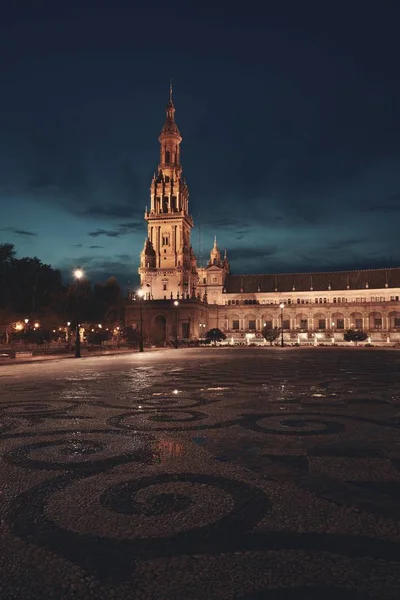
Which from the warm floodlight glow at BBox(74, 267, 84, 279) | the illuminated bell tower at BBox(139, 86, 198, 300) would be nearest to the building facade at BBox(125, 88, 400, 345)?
the illuminated bell tower at BBox(139, 86, 198, 300)

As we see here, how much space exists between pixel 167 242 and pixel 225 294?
3394 cm

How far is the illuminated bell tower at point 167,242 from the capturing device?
136500 mm

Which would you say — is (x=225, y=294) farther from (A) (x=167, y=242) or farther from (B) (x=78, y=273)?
(B) (x=78, y=273)

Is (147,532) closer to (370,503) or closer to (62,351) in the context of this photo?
(370,503)

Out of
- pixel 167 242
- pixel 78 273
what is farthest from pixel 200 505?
pixel 167 242

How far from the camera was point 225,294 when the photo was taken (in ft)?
540

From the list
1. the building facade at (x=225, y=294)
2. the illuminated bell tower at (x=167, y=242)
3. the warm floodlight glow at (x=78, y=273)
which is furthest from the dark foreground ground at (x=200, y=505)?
the illuminated bell tower at (x=167, y=242)

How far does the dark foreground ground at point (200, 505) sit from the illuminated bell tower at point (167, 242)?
409 feet

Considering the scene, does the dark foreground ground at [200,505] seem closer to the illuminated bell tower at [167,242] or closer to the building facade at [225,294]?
the building facade at [225,294]

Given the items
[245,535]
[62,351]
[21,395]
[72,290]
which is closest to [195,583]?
[245,535]

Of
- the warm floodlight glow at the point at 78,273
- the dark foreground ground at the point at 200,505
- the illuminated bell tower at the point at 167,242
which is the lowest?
the dark foreground ground at the point at 200,505

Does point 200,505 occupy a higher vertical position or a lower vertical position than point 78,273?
lower

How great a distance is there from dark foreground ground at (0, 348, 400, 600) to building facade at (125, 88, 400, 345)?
4290 inches

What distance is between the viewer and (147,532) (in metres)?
4.78
